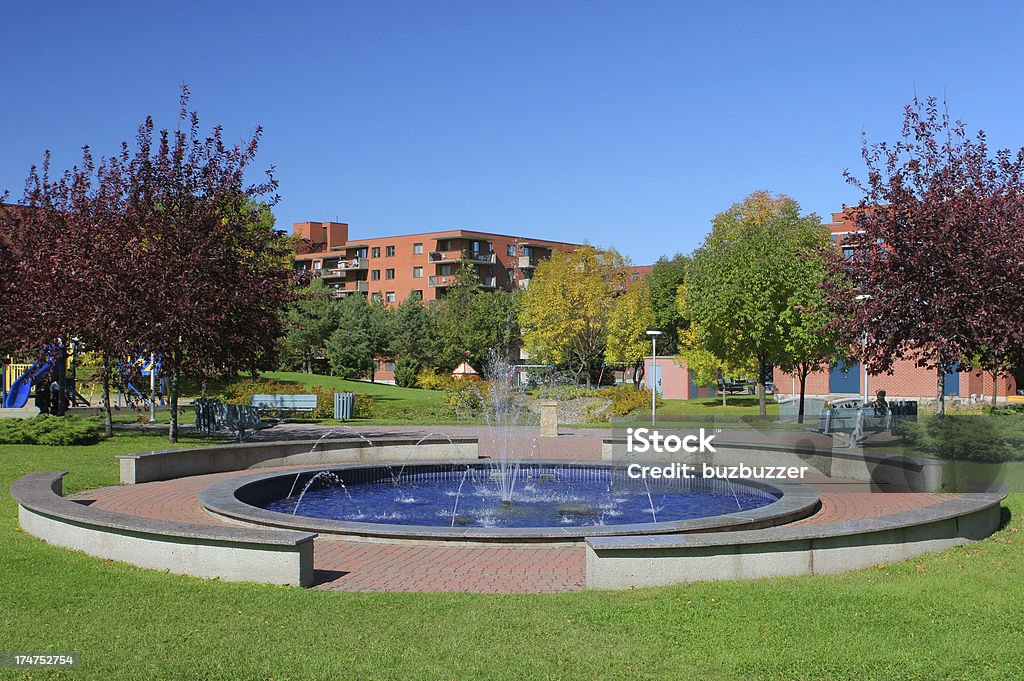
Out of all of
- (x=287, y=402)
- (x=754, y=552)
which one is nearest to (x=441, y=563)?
(x=754, y=552)

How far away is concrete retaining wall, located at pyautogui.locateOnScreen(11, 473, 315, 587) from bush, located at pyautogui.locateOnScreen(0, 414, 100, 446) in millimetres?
10449

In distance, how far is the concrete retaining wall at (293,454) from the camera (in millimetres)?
15492

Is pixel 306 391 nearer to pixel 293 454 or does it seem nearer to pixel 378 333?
pixel 293 454

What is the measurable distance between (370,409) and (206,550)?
25.2 m

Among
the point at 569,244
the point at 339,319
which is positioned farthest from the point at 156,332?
the point at 569,244

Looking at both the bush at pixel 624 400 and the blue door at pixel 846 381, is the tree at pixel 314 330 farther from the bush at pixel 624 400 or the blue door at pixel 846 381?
the blue door at pixel 846 381

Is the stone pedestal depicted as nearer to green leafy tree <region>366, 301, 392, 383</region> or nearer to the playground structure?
the playground structure

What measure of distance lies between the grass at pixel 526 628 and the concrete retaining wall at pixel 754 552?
0.23 metres

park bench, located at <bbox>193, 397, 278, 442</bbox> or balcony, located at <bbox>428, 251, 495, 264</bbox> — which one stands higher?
balcony, located at <bbox>428, 251, 495, 264</bbox>

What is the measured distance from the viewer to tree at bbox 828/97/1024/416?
16.7m

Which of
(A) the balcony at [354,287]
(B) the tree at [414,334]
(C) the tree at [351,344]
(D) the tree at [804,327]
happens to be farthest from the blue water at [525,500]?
(A) the balcony at [354,287]

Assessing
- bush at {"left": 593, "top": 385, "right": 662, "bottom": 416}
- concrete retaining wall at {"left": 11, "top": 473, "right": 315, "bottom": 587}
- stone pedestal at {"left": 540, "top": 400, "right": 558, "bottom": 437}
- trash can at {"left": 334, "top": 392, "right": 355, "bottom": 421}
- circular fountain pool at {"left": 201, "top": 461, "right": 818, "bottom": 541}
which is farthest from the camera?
bush at {"left": 593, "top": 385, "right": 662, "bottom": 416}

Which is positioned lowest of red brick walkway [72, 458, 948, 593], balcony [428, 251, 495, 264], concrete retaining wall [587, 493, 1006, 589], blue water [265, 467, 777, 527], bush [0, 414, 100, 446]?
blue water [265, 467, 777, 527]


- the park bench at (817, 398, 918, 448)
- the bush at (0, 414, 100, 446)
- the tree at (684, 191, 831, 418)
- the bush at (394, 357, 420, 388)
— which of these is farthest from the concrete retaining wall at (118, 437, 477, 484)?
the bush at (394, 357, 420, 388)
